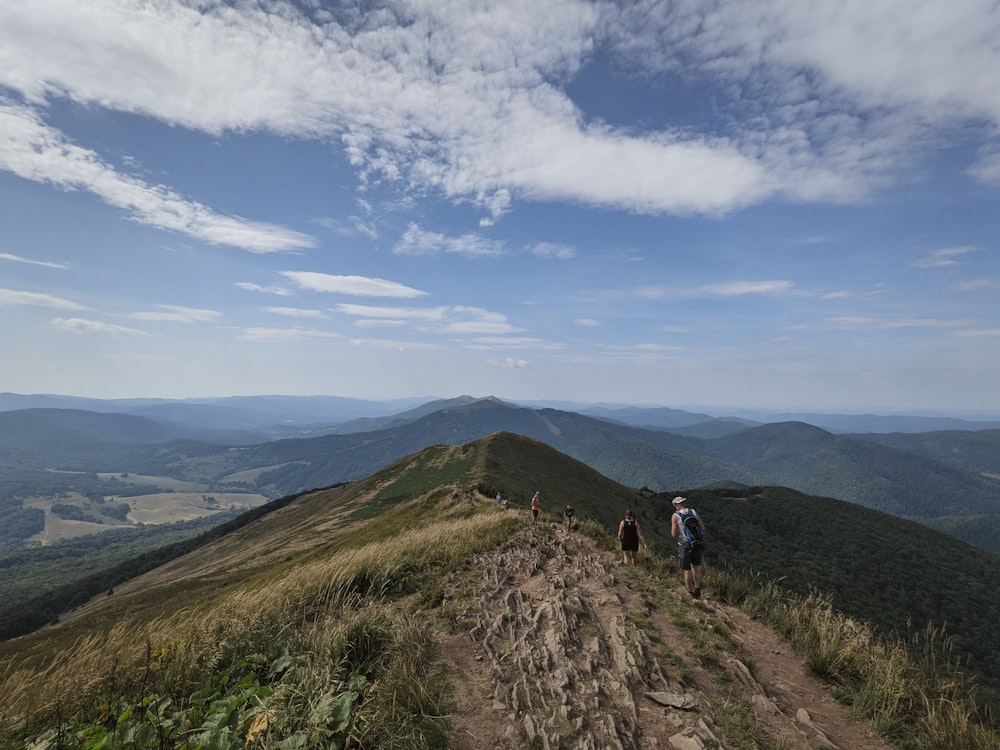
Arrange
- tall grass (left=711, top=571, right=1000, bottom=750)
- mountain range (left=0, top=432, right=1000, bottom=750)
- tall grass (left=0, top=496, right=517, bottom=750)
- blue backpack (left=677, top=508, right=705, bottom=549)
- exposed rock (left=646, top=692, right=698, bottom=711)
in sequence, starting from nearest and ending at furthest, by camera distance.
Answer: tall grass (left=0, top=496, right=517, bottom=750) < mountain range (left=0, top=432, right=1000, bottom=750) < tall grass (left=711, top=571, right=1000, bottom=750) < exposed rock (left=646, top=692, right=698, bottom=711) < blue backpack (left=677, top=508, right=705, bottom=549)

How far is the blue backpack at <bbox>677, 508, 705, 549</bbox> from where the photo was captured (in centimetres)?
1184

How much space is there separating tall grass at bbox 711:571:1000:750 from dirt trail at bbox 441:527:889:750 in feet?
1.07

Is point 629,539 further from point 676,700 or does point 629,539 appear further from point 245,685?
point 245,685

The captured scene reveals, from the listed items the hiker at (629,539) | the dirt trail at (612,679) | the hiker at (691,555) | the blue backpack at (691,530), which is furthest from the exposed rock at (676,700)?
the hiker at (629,539)

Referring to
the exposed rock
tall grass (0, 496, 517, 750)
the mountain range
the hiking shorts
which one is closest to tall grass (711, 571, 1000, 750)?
the mountain range

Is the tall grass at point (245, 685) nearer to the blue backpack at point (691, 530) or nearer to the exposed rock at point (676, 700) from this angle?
the exposed rock at point (676, 700)

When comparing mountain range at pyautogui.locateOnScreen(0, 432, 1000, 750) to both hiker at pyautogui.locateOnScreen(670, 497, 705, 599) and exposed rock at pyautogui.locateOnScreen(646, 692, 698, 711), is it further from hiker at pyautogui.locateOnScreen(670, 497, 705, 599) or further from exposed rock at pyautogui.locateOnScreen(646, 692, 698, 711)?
hiker at pyautogui.locateOnScreen(670, 497, 705, 599)

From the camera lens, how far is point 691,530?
12109mm

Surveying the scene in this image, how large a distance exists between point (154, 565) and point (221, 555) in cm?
4640

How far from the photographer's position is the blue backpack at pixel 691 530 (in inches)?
466

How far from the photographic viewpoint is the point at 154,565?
112 m

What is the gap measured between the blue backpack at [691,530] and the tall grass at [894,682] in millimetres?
2242

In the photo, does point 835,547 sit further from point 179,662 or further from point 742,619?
point 179,662

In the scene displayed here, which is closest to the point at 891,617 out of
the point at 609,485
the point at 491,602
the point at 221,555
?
the point at 609,485
